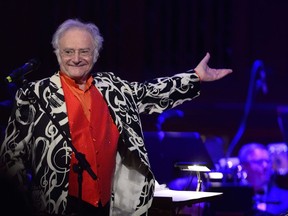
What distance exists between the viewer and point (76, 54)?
2475 mm

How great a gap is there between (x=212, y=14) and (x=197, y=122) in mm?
1347

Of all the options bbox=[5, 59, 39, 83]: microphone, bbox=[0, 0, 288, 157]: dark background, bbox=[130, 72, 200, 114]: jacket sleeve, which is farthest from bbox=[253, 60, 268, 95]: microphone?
bbox=[5, 59, 39, 83]: microphone

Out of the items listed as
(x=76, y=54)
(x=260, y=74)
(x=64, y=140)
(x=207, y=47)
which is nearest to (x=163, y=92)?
(x=76, y=54)

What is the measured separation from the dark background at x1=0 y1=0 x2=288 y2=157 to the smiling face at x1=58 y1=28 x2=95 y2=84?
4.82m

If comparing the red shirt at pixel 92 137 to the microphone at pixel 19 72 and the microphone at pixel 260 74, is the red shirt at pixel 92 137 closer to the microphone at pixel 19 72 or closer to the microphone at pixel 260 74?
the microphone at pixel 19 72

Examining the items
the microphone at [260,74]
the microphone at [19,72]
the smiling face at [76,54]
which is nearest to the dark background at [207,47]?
the microphone at [260,74]

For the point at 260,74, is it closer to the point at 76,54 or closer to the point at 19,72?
the point at 76,54

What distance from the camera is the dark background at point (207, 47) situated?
24.2 ft

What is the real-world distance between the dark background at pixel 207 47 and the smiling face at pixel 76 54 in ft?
15.8

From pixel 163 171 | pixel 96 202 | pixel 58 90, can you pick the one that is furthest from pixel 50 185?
pixel 163 171

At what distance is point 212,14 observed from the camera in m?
7.45

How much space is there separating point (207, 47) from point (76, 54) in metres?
5.07

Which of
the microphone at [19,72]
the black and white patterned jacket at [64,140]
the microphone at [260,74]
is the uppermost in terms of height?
the microphone at [19,72]

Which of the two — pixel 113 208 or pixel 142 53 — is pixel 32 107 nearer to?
pixel 113 208
